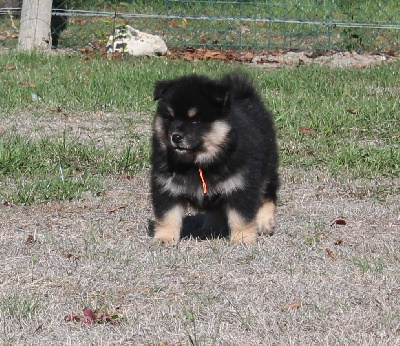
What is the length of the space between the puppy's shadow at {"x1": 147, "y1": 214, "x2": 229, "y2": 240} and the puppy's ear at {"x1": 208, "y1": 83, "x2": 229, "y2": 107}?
0.98 metres

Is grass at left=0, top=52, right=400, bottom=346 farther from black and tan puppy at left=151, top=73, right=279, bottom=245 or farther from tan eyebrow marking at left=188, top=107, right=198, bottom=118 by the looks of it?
tan eyebrow marking at left=188, top=107, right=198, bottom=118

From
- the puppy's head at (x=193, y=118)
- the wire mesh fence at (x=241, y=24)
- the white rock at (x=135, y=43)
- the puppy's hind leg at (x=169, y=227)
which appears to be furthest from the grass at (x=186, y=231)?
the wire mesh fence at (x=241, y=24)

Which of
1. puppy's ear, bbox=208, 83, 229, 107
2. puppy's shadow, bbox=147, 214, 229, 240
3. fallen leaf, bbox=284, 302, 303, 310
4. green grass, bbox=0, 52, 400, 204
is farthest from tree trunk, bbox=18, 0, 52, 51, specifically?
fallen leaf, bbox=284, 302, 303, 310

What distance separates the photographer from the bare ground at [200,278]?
4039 mm

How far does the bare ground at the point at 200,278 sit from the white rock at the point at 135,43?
6106 millimetres

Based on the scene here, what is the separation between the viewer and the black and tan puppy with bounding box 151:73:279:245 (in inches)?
207

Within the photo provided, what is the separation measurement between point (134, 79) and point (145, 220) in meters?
4.43

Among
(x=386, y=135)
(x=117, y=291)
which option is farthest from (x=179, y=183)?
(x=386, y=135)

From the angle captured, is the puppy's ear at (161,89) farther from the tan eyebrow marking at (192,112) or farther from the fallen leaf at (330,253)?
the fallen leaf at (330,253)

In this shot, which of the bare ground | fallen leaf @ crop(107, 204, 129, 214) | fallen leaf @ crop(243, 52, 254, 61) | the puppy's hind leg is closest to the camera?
the bare ground

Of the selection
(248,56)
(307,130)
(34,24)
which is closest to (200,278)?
(307,130)

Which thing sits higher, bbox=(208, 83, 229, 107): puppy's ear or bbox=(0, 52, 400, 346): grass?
bbox=(208, 83, 229, 107): puppy's ear

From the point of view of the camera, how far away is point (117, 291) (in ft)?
15.0

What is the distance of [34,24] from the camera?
12633 millimetres
